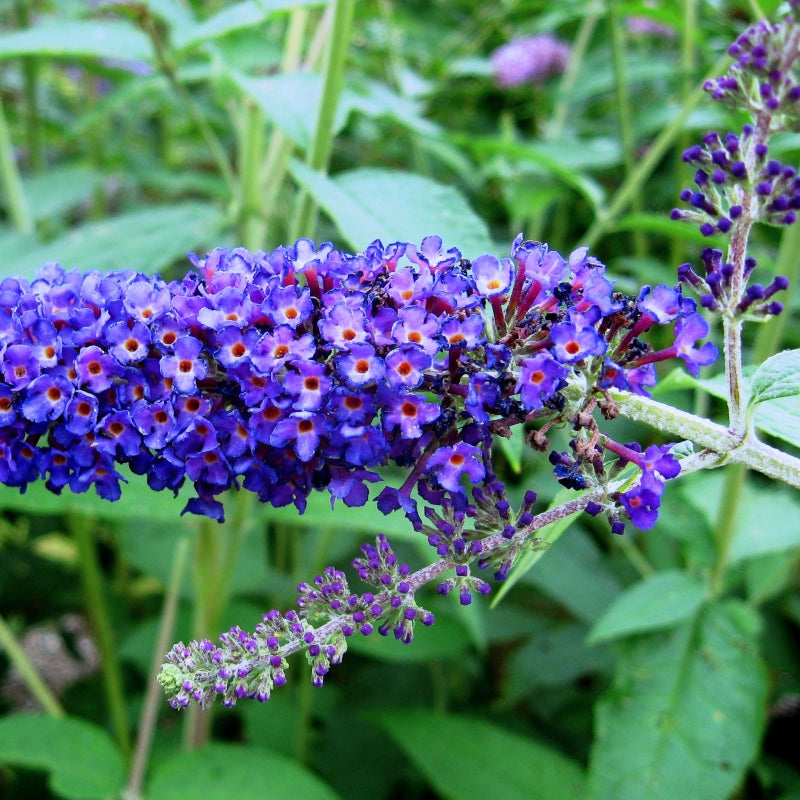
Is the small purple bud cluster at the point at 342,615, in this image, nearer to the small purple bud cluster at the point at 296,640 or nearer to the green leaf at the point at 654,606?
the small purple bud cluster at the point at 296,640

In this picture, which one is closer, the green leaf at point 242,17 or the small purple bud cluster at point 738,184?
the small purple bud cluster at point 738,184

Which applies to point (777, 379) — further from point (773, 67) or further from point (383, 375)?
point (383, 375)

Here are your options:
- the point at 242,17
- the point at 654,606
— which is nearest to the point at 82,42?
the point at 242,17

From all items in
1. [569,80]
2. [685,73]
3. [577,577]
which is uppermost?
[685,73]

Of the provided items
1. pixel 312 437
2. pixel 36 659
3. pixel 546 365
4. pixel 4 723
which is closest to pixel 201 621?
pixel 4 723

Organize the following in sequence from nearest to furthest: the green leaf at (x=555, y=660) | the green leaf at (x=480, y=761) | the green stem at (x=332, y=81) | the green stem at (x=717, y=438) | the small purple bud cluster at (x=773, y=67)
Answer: the small purple bud cluster at (x=773, y=67)
the green stem at (x=717, y=438)
the green stem at (x=332, y=81)
the green leaf at (x=480, y=761)
the green leaf at (x=555, y=660)

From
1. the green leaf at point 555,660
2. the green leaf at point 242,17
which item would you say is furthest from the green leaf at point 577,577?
the green leaf at point 242,17
